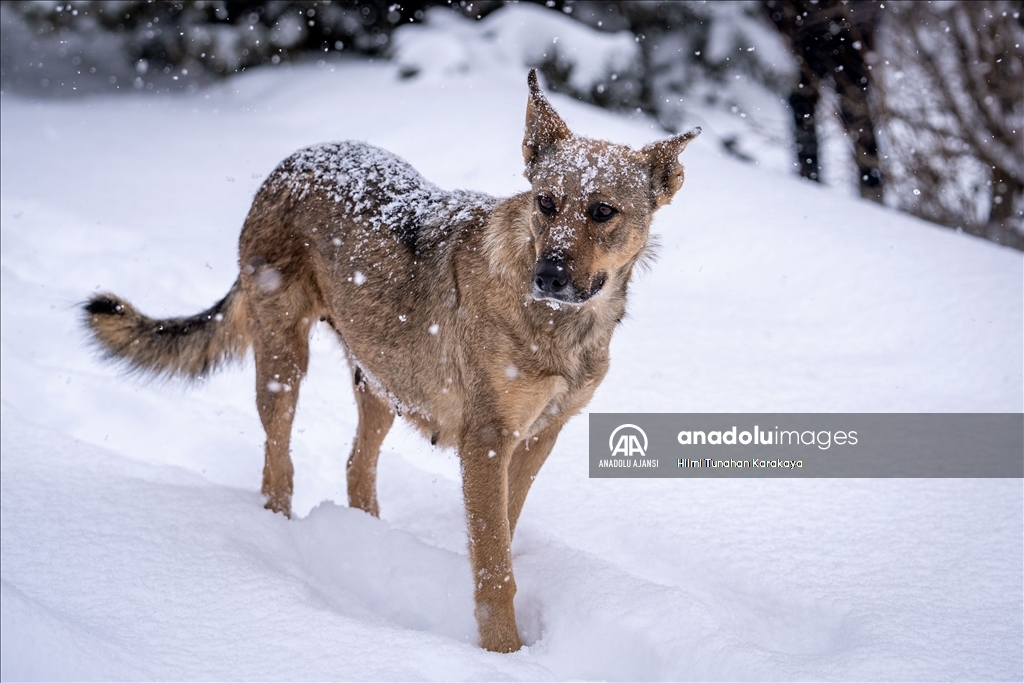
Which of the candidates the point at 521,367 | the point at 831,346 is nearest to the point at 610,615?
the point at 521,367

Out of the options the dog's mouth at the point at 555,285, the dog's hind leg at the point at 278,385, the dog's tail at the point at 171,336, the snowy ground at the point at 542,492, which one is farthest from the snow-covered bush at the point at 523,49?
the dog's mouth at the point at 555,285

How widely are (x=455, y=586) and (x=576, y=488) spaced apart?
1194 mm

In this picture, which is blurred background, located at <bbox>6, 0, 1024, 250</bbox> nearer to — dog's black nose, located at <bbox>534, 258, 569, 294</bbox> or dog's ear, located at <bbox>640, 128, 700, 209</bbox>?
dog's ear, located at <bbox>640, 128, 700, 209</bbox>

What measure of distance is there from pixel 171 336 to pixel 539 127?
2.44 meters

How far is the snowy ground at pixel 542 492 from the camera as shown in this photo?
3143 millimetres

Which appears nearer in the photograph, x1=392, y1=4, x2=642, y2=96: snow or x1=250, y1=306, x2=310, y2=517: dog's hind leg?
x1=250, y1=306, x2=310, y2=517: dog's hind leg

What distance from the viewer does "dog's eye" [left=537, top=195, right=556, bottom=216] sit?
3262 millimetres

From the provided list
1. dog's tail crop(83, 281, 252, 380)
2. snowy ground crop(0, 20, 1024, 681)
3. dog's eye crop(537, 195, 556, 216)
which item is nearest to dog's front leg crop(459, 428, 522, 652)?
snowy ground crop(0, 20, 1024, 681)

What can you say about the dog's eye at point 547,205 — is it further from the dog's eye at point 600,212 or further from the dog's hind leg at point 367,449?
the dog's hind leg at point 367,449

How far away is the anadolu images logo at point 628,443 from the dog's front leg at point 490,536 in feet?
5.66

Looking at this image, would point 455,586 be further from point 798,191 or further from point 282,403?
point 798,191

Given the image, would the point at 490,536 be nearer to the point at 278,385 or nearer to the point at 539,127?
the point at 278,385

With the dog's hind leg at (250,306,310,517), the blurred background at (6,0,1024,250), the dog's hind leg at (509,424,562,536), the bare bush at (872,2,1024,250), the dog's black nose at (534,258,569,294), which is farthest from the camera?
the blurred background at (6,0,1024,250)

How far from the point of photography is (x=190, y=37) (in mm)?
10398
